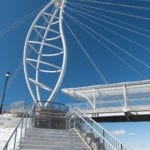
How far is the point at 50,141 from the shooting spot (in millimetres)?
14133

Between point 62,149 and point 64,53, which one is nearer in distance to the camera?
point 62,149

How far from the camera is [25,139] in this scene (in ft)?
45.3

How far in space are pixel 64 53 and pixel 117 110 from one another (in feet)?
28.0

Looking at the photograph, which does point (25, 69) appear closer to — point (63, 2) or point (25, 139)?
point (63, 2)

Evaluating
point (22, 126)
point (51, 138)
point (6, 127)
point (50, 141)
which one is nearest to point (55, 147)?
point (50, 141)

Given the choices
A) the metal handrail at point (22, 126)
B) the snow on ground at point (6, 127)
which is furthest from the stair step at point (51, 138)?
the snow on ground at point (6, 127)

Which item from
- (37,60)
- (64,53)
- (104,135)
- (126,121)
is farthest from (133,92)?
(104,135)

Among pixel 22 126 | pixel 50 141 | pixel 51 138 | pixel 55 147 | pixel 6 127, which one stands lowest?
pixel 55 147

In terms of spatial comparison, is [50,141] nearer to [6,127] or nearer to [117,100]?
[6,127]

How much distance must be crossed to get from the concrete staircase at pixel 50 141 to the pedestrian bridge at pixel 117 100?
49.7 feet

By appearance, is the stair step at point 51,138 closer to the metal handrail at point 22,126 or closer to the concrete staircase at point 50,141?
the concrete staircase at point 50,141

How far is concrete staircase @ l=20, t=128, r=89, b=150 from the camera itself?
13.2 m

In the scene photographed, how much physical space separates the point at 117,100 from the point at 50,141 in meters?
18.4

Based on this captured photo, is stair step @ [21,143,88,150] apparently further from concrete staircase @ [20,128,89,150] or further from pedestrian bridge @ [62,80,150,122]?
pedestrian bridge @ [62,80,150,122]
